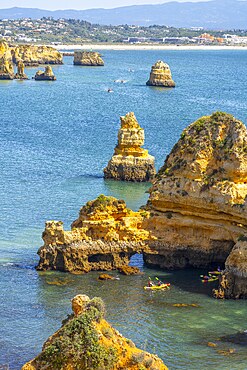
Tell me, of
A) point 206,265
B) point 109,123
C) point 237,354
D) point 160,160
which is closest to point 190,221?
point 206,265

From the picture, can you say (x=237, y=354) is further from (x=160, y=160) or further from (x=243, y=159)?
(x=160, y=160)

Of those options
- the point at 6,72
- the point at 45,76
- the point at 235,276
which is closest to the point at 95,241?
the point at 235,276

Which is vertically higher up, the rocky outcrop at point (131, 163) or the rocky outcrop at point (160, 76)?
the rocky outcrop at point (131, 163)

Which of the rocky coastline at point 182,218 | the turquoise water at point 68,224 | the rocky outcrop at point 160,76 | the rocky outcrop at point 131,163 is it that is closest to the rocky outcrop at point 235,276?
the turquoise water at point 68,224

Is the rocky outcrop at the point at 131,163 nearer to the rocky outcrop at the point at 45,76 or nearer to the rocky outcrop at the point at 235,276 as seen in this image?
the rocky outcrop at the point at 235,276

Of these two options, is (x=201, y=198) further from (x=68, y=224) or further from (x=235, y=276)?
(x=68, y=224)

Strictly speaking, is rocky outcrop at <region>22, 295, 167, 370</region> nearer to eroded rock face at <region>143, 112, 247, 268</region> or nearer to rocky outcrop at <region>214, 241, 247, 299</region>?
rocky outcrop at <region>214, 241, 247, 299</region>

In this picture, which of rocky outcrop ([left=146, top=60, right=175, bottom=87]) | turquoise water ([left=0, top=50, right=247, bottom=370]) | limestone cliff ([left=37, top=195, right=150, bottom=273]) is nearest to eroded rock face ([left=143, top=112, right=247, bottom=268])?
limestone cliff ([left=37, top=195, right=150, bottom=273])
